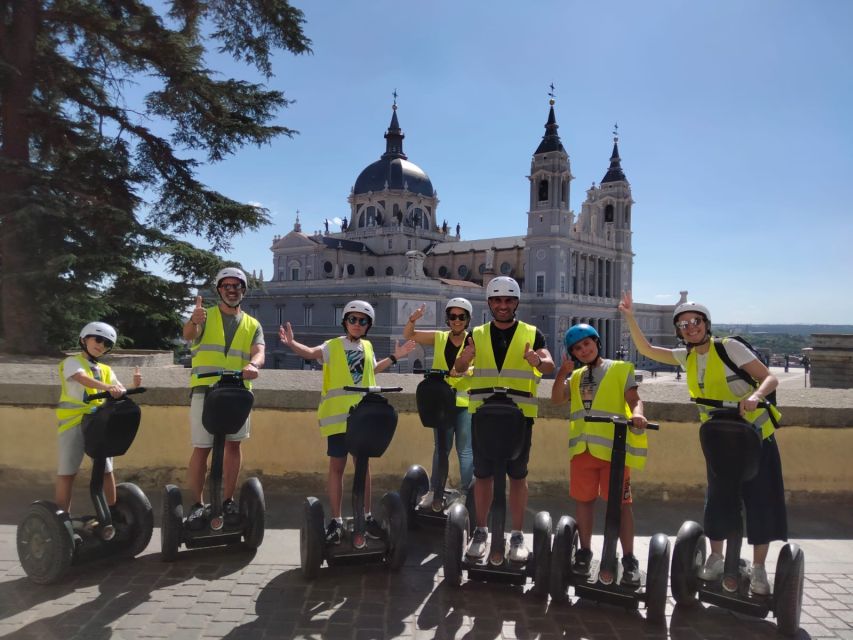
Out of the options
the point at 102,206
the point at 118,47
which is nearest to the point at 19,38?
the point at 118,47

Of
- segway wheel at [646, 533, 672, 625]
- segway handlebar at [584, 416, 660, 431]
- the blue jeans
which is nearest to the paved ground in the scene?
segway wheel at [646, 533, 672, 625]

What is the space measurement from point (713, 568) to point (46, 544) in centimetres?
371

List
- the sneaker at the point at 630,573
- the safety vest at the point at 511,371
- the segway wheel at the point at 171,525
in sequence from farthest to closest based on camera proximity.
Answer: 1. the segway wheel at the point at 171,525
2. the safety vest at the point at 511,371
3. the sneaker at the point at 630,573

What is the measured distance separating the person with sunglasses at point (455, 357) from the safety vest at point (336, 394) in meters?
0.51

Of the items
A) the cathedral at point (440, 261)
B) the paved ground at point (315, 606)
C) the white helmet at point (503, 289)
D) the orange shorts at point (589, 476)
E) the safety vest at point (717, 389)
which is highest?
the cathedral at point (440, 261)

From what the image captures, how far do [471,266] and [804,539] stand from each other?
64878 millimetres

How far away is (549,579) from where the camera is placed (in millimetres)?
3266

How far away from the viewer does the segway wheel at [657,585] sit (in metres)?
3.05

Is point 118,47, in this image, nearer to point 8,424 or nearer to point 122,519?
point 8,424

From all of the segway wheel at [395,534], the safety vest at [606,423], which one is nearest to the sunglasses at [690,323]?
the safety vest at [606,423]

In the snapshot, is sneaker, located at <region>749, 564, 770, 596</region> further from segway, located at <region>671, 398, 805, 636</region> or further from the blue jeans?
the blue jeans

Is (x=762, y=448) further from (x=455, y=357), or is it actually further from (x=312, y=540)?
(x=312, y=540)

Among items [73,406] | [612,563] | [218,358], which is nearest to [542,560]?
[612,563]

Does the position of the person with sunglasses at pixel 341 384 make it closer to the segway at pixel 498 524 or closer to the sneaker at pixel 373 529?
the sneaker at pixel 373 529
